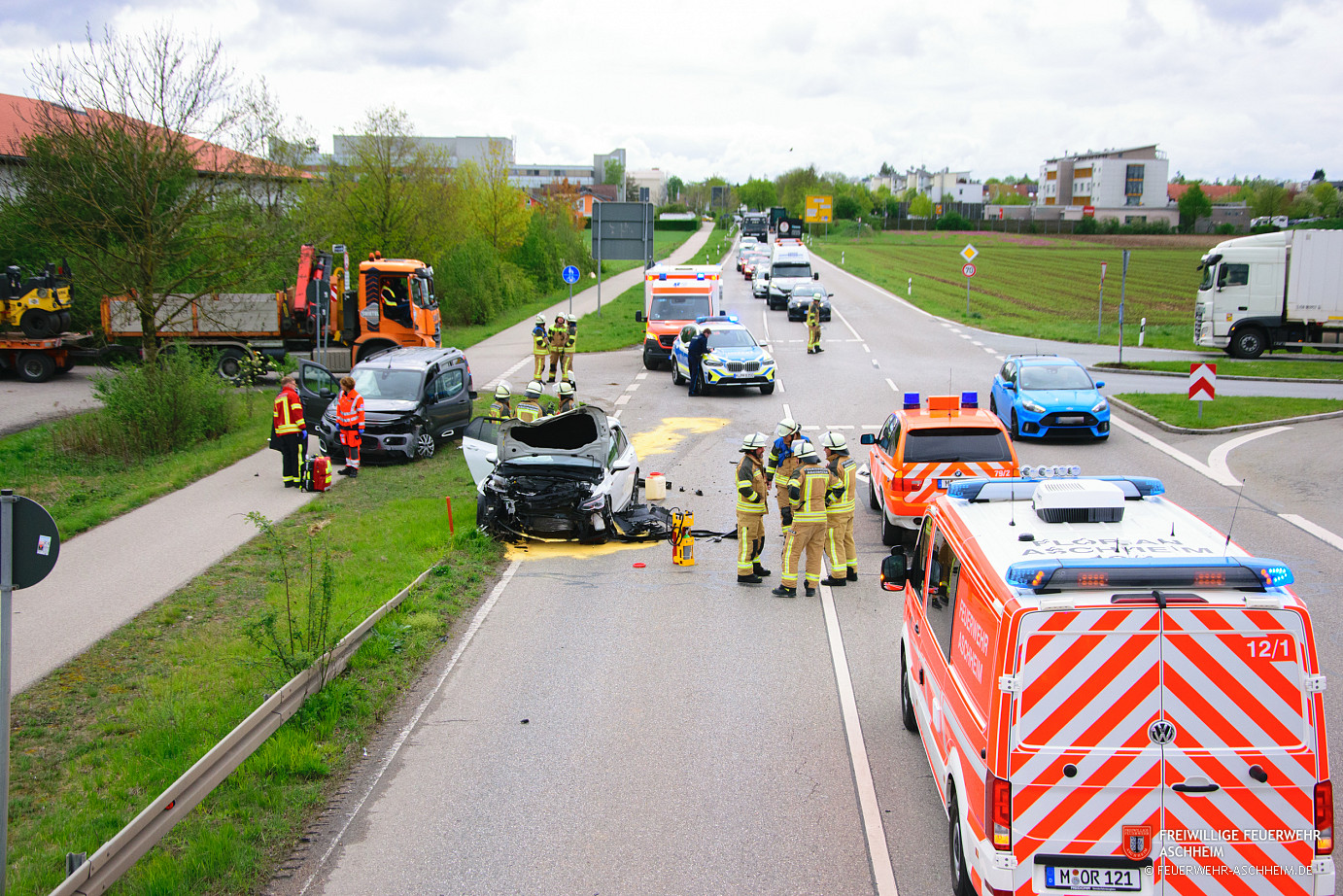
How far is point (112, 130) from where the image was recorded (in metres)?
17.5

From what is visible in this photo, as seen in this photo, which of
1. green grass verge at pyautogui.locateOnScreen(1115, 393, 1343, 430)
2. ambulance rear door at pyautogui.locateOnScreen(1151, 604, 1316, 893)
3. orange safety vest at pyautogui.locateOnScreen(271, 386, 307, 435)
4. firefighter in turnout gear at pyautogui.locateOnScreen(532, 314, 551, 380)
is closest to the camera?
ambulance rear door at pyautogui.locateOnScreen(1151, 604, 1316, 893)

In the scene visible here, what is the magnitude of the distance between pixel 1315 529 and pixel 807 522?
7181 millimetres

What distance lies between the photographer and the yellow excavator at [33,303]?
2683 centimetres

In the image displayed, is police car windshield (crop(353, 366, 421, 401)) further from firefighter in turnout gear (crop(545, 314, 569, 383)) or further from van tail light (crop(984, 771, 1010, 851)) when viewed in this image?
van tail light (crop(984, 771, 1010, 851))

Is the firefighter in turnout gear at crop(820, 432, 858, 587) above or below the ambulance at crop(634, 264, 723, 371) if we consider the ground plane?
below

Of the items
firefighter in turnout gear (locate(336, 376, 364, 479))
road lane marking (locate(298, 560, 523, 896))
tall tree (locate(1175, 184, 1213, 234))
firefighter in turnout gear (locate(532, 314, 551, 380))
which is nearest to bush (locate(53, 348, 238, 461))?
firefighter in turnout gear (locate(336, 376, 364, 479))

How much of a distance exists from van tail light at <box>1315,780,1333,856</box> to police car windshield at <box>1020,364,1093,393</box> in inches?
622

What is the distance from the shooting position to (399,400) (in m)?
17.7

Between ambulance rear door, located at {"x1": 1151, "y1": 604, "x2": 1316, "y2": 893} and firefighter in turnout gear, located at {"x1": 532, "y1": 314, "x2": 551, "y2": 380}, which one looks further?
firefighter in turnout gear, located at {"x1": 532, "y1": 314, "x2": 551, "y2": 380}

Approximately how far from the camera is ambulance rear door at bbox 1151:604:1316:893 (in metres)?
4.31

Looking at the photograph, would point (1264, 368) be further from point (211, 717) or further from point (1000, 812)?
point (211, 717)

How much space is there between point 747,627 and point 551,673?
207 centimetres

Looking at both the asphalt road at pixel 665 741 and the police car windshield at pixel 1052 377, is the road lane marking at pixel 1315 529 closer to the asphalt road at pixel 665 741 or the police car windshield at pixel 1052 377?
the asphalt road at pixel 665 741

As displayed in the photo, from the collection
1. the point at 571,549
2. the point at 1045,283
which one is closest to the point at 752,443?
the point at 571,549
